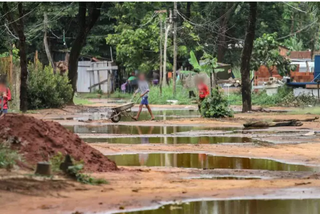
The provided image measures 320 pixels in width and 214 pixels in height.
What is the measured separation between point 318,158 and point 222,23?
46312 millimetres

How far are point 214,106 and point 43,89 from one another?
9998 mm

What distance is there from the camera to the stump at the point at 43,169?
10438 millimetres

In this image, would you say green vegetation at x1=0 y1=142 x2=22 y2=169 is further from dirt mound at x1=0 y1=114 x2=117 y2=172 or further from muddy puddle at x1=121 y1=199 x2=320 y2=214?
muddy puddle at x1=121 y1=199 x2=320 y2=214

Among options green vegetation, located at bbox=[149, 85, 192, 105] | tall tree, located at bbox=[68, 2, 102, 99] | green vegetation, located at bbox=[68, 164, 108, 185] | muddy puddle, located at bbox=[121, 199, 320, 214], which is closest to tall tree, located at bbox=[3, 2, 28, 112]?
tall tree, located at bbox=[68, 2, 102, 99]

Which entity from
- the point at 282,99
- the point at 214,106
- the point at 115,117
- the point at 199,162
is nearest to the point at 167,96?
the point at 282,99

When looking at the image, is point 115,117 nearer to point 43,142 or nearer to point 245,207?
point 43,142

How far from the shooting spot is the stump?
34.2 feet

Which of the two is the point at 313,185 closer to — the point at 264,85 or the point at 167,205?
the point at 167,205

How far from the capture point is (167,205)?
372 inches

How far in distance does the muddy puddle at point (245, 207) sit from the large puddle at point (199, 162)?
4.02 m

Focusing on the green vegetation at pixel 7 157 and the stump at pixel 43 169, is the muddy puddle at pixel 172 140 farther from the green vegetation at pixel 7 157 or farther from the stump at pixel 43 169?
the stump at pixel 43 169

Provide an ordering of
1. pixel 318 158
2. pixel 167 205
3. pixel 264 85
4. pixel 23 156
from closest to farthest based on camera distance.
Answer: pixel 167 205 → pixel 23 156 → pixel 318 158 → pixel 264 85

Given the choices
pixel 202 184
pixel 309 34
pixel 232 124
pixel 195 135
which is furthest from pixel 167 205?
pixel 309 34

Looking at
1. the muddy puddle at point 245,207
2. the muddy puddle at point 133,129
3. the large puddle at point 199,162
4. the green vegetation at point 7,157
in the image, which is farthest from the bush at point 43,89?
the muddy puddle at point 245,207
